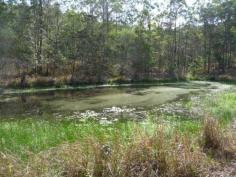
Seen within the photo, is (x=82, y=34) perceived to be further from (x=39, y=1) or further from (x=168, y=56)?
(x=168, y=56)

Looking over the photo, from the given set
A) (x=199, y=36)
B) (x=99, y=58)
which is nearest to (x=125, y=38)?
(x=99, y=58)

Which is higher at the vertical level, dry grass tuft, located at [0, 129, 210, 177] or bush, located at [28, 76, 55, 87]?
dry grass tuft, located at [0, 129, 210, 177]

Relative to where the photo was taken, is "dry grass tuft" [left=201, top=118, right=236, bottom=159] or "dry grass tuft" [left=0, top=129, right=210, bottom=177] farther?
"dry grass tuft" [left=201, top=118, right=236, bottom=159]

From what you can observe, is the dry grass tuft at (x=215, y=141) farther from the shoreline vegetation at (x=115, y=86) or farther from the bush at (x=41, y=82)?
the bush at (x=41, y=82)

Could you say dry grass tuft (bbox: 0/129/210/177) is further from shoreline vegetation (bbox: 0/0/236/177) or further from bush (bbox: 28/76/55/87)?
bush (bbox: 28/76/55/87)

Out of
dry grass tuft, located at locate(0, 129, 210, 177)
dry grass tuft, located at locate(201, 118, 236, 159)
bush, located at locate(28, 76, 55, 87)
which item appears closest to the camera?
dry grass tuft, located at locate(0, 129, 210, 177)

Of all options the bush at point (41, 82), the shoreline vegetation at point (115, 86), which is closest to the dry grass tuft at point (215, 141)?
the shoreline vegetation at point (115, 86)

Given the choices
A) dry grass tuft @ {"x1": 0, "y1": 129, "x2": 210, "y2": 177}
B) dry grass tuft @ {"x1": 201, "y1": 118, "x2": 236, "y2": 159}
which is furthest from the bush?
dry grass tuft @ {"x1": 0, "y1": 129, "x2": 210, "y2": 177}

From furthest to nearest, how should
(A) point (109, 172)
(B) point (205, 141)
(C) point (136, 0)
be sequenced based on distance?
(C) point (136, 0)
(B) point (205, 141)
(A) point (109, 172)

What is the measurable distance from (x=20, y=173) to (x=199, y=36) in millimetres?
63414

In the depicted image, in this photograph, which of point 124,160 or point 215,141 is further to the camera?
point 215,141

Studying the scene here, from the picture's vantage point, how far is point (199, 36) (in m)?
66.3

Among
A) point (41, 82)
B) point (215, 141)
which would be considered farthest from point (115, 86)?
point (215, 141)

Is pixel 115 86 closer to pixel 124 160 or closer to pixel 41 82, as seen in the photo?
pixel 41 82
